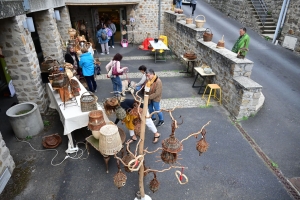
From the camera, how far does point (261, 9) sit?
12.2 metres

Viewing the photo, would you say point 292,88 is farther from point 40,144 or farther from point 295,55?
point 40,144

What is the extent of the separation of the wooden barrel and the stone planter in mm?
2304

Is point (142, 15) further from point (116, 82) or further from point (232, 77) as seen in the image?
point (232, 77)

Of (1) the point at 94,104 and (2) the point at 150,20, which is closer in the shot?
(1) the point at 94,104

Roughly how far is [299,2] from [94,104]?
10280mm

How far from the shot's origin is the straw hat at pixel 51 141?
15.5ft

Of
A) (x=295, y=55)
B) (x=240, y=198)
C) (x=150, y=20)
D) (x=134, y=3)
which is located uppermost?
(x=134, y=3)

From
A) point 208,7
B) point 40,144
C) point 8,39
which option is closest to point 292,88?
point 40,144

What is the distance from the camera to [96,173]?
163 inches

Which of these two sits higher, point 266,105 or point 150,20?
point 150,20

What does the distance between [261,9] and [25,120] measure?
13443 millimetres

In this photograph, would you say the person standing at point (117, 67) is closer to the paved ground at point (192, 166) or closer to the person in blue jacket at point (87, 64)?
the person in blue jacket at point (87, 64)

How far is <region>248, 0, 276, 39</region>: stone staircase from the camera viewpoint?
11.6 m

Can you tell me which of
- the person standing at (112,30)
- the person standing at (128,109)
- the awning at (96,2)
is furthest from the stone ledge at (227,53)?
the person standing at (112,30)
